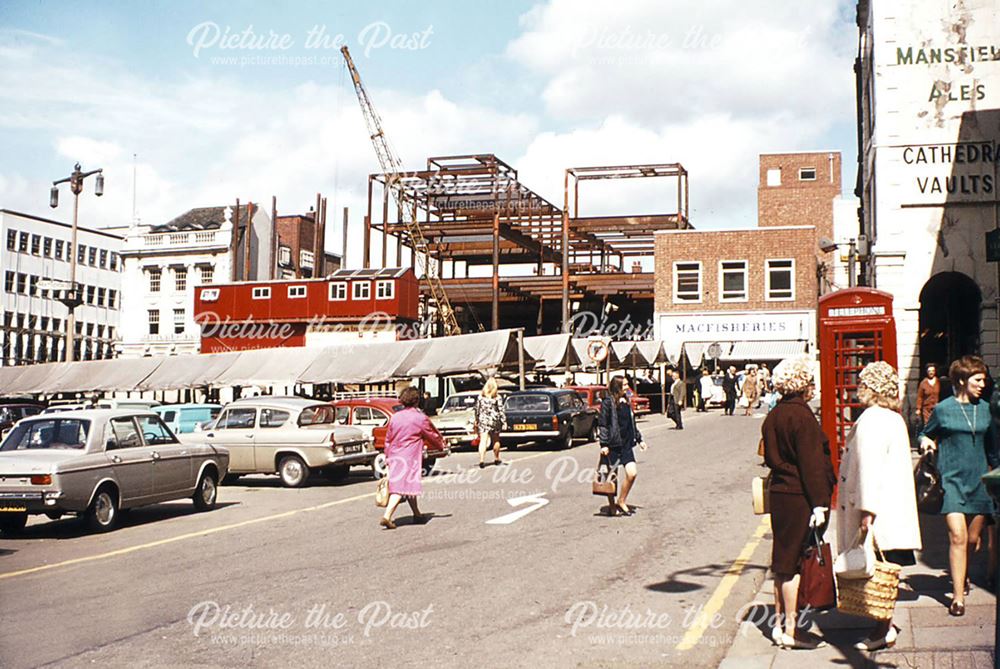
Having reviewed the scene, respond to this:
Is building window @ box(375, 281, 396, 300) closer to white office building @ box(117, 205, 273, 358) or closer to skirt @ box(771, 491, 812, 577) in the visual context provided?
white office building @ box(117, 205, 273, 358)

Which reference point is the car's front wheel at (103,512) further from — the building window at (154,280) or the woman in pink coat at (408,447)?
the building window at (154,280)

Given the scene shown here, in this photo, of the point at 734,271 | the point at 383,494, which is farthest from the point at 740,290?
the point at 383,494

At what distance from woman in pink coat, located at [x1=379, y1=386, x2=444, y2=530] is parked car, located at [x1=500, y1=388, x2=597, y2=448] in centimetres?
1336

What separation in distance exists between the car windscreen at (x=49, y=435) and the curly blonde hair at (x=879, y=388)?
10.6 metres

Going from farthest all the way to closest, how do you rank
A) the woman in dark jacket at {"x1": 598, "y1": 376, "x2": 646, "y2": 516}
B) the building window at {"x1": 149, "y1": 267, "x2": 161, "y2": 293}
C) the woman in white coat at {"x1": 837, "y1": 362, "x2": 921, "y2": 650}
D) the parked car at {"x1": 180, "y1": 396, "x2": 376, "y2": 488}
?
the building window at {"x1": 149, "y1": 267, "x2": 161, "y2": 293}, the parked car at {"x1": 180, "y1": 396, "x2": 376, "y2": 488}, the woman in dark jacket at {"x1": 598, "y1": 376, "x2": 646, "y2": 516}, the woman in white coat at {"x1": 837, "y1": 362, "x2": 921, "y2": 650}

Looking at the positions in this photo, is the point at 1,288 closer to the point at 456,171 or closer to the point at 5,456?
the point at 456,171

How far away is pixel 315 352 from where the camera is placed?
127ft

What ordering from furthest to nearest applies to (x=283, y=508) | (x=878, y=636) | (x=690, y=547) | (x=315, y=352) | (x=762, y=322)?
(x=762, y=322)
(x=315, y=352)
(x=283, y=508)
(x=690, y=547)
(x=878, y=636)

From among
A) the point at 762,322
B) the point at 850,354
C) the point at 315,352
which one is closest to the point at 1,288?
the point at 315,352

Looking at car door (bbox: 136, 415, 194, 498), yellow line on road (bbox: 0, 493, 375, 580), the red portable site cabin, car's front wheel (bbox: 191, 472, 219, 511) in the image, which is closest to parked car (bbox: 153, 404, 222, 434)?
car's front wheel (bbox: 191, 472, 219, 511)

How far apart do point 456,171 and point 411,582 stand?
2434 inches

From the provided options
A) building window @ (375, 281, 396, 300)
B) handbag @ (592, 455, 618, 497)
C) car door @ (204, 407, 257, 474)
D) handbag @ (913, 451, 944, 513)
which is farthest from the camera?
building window @ (375, 281, 396, 300)

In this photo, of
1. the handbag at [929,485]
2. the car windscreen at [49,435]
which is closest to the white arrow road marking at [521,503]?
the car windscreen at [49,435]

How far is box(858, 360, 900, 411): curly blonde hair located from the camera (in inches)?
271
